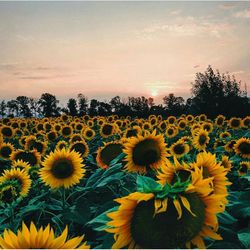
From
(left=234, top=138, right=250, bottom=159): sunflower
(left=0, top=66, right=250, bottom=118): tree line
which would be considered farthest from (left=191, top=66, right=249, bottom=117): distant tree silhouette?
(left=234, top=138, right=250, bottom=159): sunflower

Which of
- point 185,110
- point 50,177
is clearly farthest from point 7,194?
point 185,110

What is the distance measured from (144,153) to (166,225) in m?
2.05

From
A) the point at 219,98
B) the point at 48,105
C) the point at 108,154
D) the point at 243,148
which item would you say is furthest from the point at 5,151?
the point at 48,105

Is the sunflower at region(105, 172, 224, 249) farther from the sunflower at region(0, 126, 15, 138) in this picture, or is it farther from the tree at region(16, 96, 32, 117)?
the tree at region(16, 96, 32, 117)

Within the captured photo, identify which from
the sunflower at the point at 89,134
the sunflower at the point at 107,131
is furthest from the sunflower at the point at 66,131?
the sunflower at the point at 107,131

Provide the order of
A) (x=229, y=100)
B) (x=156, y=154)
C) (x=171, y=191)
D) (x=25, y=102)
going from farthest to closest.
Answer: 1. (x=25, y=102)
2. (x=229, y=100)
3. (x=156, y=154)
4. (x=171, y=191)

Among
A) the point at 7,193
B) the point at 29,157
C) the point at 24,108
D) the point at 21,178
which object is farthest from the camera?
the point at 24,108

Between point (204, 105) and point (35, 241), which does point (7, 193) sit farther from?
point (204, 105)

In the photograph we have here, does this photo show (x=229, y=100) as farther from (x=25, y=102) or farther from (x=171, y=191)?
(x=25, y=102)

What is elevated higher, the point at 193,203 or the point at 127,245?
Answer: the point at 193,203

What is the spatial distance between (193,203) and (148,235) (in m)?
0.23

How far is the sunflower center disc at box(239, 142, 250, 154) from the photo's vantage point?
569cm

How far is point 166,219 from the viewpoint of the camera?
158cm

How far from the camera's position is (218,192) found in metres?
2.10
